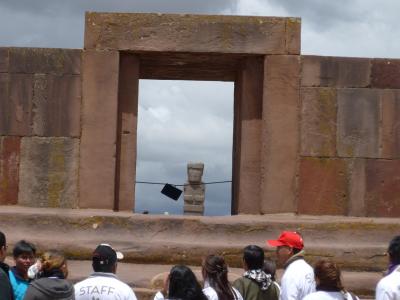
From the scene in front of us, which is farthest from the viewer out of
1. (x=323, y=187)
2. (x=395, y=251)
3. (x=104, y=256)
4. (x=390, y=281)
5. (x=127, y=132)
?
(x=127, y=132)

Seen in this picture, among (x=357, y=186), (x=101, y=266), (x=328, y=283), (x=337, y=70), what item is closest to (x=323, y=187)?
(x=357, y=186)

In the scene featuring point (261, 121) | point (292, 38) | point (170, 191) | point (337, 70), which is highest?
point (292, 38)

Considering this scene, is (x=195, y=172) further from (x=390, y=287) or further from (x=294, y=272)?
(x=390, y=287)

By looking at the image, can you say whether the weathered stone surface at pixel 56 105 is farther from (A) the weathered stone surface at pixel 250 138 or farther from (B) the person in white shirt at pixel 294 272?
(B) the person in white shirt at pixel 294 272

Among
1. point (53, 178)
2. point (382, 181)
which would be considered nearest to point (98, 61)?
point (53, 178)

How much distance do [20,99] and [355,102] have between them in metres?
4.06

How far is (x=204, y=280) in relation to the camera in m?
5.16

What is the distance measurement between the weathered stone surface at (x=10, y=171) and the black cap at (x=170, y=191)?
5.77 metres

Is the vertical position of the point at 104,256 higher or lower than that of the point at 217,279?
higher

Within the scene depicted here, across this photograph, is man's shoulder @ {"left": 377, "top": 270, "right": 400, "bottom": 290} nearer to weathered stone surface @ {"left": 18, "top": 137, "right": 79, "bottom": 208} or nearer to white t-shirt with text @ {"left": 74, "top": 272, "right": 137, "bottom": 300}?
white t-shirt with text @ {"left": 74, "top": 272, "right": 137, "bottom": 300}

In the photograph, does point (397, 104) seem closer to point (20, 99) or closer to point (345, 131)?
point (345, 131)

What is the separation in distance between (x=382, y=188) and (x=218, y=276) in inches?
188

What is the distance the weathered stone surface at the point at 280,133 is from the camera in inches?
369

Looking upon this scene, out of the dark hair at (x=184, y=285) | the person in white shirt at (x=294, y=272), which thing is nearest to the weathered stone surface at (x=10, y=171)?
the person in white shirt at (x=294, y=272)
